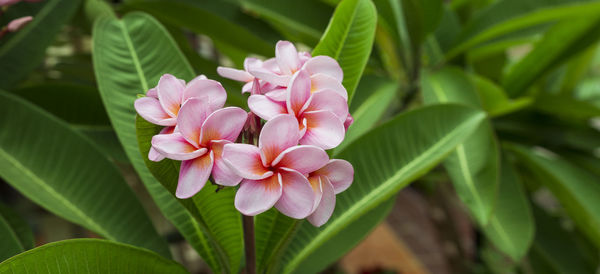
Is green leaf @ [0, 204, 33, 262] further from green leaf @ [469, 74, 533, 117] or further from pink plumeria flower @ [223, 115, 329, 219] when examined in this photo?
green leaf @ [469, 74, 533, 117]

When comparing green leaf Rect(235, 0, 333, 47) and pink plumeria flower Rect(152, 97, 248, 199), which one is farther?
green leaf Rect(235, 0, 333, 47)

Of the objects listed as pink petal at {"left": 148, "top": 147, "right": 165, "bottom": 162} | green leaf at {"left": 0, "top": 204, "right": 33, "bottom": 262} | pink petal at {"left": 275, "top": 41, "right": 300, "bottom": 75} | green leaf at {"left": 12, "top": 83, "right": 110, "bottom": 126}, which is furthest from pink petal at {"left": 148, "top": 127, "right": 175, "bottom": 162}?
green leaf at {"left": 12, "top": 83, "right": 110, "bottom": 126}

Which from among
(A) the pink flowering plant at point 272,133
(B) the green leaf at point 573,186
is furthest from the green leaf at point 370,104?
(B) the green leaf at point 573,186

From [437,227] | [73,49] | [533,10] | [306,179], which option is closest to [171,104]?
[306,179]

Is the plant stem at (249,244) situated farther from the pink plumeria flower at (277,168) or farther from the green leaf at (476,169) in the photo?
the green leaf at (476,169)

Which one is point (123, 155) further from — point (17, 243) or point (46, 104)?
point (17, 243)

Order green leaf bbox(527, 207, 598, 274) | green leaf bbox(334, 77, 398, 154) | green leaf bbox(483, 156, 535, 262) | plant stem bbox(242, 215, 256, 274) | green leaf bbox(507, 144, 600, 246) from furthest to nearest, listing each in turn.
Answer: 1. green leaf bbox(527, 207, 598, 274)
2. green leaf bbox(507, 144, 600, 246)
3. green leaf bbox(483, 156, 535, 262)
4. green leaf bbox(334, 77, 398, 154)
5. plant stem bbox(242, 215, 256, 274)

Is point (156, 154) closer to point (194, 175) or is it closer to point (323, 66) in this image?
point (194, 175)

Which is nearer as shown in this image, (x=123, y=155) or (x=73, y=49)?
(x=123, y=155)
